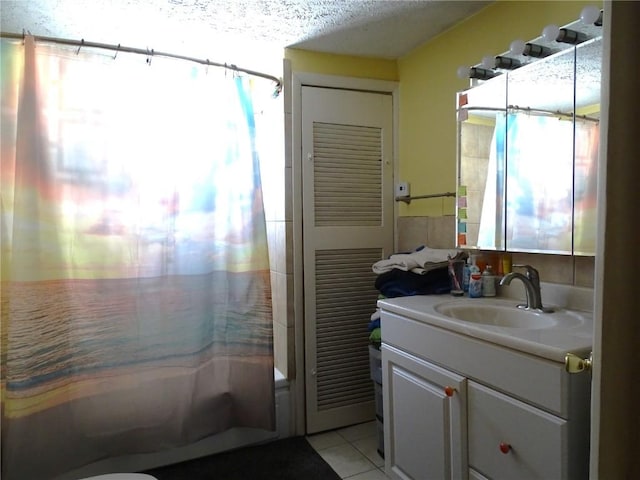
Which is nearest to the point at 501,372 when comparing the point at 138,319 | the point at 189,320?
the point at 189,320

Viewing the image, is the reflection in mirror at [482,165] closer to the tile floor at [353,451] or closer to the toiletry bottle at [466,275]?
the toiletry bottle at [466,275]

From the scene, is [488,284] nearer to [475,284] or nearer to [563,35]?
[475,284]

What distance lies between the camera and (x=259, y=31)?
6.73 ft

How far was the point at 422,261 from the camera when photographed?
1912 mm

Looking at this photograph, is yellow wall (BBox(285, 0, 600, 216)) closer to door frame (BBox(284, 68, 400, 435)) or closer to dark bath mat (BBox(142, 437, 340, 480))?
door frame (BBox(284, 68, 400, 435))

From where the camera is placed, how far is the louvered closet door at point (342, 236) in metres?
2.29

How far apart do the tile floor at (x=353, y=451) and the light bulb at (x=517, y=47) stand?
1.88 m

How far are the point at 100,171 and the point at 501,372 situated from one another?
1685 mm

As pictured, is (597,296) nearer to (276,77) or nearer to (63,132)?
(63,132)

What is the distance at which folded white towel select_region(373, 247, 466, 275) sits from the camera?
190 centimetres

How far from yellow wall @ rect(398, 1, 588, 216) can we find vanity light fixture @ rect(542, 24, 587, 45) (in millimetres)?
79

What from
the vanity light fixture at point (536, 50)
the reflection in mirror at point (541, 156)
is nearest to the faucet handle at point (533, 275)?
the reflection in mirror at point (541, 156)

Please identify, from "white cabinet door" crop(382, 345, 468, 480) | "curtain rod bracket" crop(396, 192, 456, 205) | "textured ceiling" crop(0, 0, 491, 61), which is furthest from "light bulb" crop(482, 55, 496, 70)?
"white cabinet door" crop(382, 345, 468, 480)

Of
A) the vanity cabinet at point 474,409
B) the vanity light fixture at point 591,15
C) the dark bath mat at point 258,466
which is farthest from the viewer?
the dark bath mat at point 258,466
